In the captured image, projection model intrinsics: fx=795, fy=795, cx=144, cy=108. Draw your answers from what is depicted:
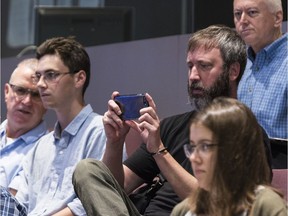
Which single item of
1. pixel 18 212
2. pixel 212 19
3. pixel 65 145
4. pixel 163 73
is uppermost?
pixel 212 19

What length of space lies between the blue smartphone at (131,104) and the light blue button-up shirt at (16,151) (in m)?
1.21

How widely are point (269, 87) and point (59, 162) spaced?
1.09 metres

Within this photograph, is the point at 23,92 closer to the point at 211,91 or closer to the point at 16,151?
the point at 16,151

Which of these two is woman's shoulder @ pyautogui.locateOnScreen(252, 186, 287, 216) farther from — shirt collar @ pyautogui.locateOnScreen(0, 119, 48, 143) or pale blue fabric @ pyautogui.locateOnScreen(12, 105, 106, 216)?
shirt collar @ pyautogui.locateOnScreen(0, 119, 48, 143)

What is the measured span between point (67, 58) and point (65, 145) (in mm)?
447

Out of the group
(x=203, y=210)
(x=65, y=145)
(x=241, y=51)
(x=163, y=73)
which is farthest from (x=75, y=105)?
(x=203, y=210)

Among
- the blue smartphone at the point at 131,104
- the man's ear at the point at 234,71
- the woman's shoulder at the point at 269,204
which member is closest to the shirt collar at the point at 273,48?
the man's ear at the point at 234,71

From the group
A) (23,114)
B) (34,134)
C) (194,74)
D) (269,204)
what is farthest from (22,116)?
(269,204)

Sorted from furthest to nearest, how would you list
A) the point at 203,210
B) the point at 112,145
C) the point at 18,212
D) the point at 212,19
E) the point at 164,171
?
1. the point at 212,19
2. the point at 18,212
3. the point at 112,145
4. the point at 164,171
5. the point at 203,210

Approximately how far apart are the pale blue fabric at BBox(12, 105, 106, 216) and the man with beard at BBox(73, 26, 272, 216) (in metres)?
0.38

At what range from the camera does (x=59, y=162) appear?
372cm

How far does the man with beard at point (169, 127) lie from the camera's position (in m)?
2.93

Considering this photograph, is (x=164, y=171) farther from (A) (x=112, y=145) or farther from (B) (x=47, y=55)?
(B) (x=47, y=55)

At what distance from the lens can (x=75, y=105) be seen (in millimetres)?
3873
